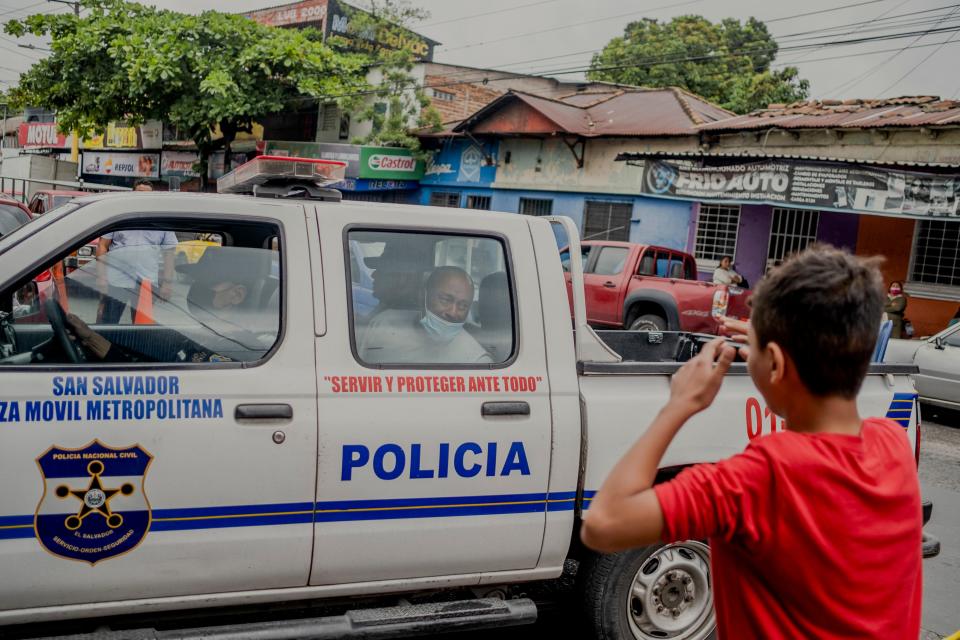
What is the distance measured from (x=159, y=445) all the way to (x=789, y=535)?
2.04 m

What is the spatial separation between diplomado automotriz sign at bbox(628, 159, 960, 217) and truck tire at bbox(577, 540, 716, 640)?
485 inches

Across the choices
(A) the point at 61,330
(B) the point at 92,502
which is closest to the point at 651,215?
(A) the point at 61,330

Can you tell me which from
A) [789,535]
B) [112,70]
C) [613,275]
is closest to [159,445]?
[789,535]

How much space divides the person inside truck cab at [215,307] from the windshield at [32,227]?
1.12 ft

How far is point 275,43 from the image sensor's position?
2530cm

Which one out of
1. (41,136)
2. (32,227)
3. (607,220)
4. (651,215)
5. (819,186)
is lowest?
(32,227)

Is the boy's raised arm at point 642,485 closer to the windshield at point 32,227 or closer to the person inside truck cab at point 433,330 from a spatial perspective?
the person inside truck cab at point 433,330

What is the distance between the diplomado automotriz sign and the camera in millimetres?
14164

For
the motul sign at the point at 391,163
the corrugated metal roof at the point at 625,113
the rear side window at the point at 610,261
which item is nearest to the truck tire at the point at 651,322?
the rear side window at the point at 610,261

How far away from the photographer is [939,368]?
10.8 meters

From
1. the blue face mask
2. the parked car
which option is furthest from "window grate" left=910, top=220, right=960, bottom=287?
the blue face mask

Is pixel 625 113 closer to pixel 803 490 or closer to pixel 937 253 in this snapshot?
pixel 937 253

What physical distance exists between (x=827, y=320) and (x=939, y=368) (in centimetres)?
1058

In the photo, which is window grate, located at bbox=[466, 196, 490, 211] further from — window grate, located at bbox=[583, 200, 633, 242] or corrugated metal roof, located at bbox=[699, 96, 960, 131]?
corrugated metal roof, located at bbox=[699, 96, 960, 131]
